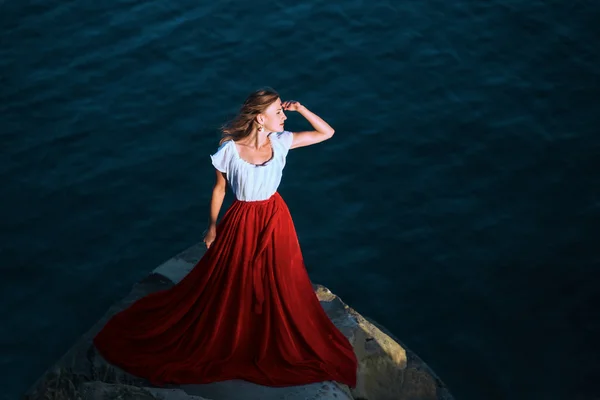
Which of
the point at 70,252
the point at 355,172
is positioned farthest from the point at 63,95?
the point at 355,172

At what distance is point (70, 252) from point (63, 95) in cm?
306

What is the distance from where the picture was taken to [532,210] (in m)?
10.8

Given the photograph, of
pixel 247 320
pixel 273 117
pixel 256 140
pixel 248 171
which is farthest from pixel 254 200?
pixel 247 320

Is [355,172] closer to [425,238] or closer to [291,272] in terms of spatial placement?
[425,238]

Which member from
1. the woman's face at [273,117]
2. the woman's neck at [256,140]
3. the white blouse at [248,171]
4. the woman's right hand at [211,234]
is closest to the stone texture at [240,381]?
the woman's right hand at [211,234]

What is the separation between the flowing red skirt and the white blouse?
3.5 inches

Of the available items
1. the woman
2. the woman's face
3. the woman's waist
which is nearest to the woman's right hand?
the woman

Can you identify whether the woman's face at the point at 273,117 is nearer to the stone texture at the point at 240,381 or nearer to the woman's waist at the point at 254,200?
the woman's waist at the point at 254,200

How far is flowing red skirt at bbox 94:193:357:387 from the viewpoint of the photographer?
6.75 metres

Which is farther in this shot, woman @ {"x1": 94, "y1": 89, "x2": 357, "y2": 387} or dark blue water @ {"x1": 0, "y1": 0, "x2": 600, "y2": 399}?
dark blue water @ {"x1": 0, "y1": 0, "x2": 600, "y2": 399}

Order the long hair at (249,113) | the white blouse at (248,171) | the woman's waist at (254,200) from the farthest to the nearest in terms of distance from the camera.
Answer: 1. the woman's waist at (254,200)
2. the white blouse at (248,171)
3. the long hair at (249,113)

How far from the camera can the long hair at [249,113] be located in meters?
6.54

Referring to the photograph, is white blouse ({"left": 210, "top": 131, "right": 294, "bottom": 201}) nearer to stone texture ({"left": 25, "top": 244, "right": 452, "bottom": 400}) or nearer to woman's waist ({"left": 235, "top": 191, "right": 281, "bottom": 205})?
woman's waist ({"left": 235, "top": 191, "right": 281, "bottom": 205})

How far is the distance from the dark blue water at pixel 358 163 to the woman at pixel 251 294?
8.70ft
